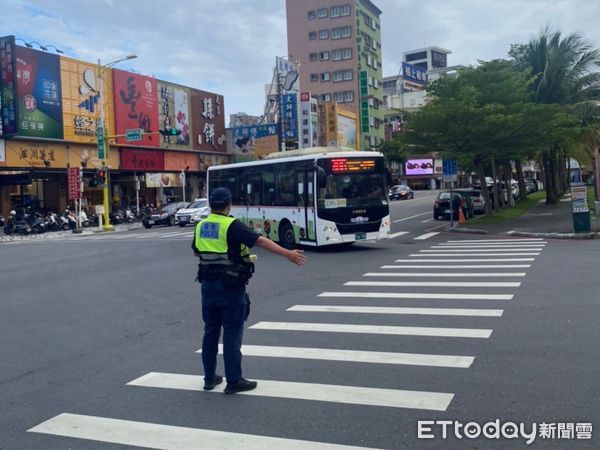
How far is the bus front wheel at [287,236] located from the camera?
20.1m

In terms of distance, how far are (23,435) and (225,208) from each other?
2.62m

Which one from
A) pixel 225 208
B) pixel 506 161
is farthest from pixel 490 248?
pixel 506 161

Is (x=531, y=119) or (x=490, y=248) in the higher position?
(x=531, y=119)

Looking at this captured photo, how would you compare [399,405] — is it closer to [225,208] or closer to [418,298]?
[225,208]

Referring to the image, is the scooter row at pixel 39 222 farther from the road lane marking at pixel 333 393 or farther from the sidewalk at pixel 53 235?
the road lane marking at pixel 333 393

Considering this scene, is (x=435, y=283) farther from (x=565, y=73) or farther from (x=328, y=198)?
(x=565, y=73)

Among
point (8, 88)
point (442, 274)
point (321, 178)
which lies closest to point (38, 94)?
point (8, 88)

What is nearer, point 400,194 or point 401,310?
point 401,310

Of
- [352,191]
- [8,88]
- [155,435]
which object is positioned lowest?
[155,435]

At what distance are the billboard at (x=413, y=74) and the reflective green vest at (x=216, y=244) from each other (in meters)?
111

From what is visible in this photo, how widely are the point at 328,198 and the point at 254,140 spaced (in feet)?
124

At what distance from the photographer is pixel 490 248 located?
18.4 metres

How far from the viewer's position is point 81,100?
131 ft

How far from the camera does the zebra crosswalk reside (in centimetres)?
521
